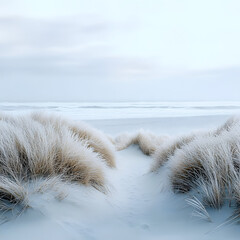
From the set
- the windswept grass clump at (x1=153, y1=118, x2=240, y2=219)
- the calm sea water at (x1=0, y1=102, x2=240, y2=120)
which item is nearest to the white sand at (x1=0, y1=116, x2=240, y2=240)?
→ the windswept grass clump at (x1=153, y1=118, x2=240, y2=219)

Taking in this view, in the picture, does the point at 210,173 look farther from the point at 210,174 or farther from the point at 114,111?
the point at 114,111

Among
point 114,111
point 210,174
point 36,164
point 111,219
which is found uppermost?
point 114,111

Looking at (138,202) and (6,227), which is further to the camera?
(138,202)

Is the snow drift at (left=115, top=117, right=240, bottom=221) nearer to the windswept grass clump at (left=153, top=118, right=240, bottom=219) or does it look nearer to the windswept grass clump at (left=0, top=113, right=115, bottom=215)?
the windswept grass clump at (left=153, top=118, right=240, bottom=219)

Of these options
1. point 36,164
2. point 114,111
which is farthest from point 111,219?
point 114,111

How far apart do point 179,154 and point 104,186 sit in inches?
41.5

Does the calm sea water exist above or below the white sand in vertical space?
above

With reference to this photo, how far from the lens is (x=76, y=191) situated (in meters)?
2.51

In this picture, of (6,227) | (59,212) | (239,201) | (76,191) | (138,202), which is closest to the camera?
(6,227)

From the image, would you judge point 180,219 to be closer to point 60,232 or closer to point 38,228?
point 60,232

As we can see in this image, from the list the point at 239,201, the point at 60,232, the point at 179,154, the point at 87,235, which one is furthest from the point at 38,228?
the point at 179,154

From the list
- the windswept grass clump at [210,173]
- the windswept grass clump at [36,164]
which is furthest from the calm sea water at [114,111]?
the windswept grass clump at [36,164]

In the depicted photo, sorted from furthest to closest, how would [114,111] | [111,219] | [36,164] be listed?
1. [114,111]
2. [36,164]
3. [111,219]

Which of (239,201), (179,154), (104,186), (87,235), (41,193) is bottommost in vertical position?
(87,235)
